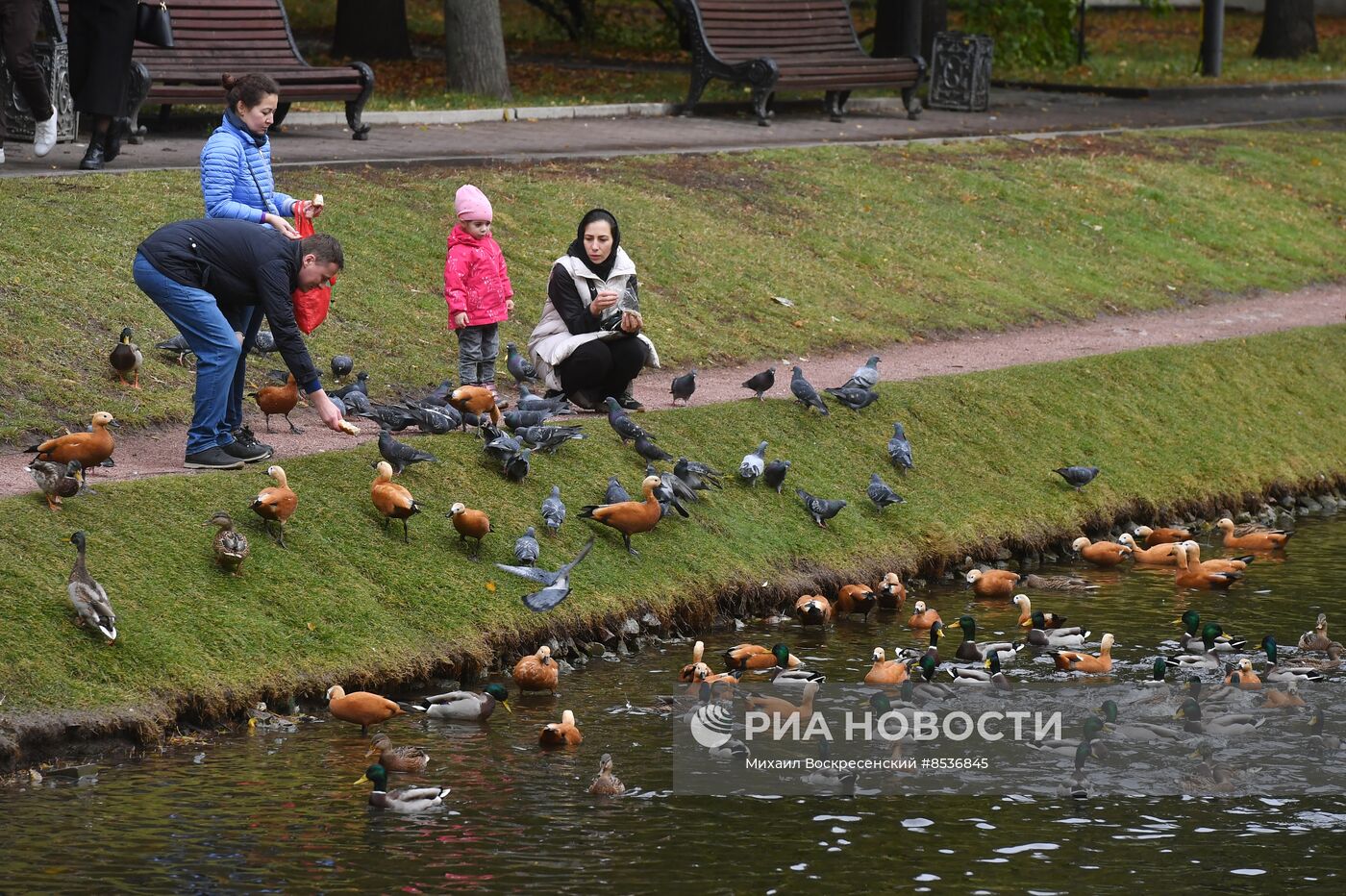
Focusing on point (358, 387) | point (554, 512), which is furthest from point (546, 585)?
point (358, 387)

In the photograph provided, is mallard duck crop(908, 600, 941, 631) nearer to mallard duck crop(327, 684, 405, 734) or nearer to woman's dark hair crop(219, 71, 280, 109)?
mallard duck crop(327, 684, 405, 734)

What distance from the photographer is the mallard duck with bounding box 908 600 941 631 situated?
1248 cm

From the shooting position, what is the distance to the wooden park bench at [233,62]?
20203 mm

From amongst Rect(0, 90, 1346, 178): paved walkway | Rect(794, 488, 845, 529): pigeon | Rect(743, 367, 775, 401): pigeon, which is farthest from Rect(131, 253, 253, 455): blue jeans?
Rect(0, 90, 1346, 178): paved walkway

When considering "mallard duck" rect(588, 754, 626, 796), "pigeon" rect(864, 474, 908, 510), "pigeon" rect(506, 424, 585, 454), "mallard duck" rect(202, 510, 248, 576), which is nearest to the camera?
"mallard duck" rect(588, 754, 626, 796)

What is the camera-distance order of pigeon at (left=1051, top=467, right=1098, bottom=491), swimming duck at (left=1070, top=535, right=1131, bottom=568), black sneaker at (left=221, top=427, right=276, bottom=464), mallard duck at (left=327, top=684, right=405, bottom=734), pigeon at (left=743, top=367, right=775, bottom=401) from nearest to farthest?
mallard duck at (left=327, top=684, right=405, bottom=734) → black sneaker at (left=221, top=427, right=276, bottom=464) → swimming duck at (left=1070, top=535, right=1131, bottom=568) → pigeon at (left=743, top=367, right=775, bottom=401) → pigeon at (left=1051, top=467, right=1098, bottom=491)

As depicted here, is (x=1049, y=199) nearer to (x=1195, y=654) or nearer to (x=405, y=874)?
(x=1195, y=654)

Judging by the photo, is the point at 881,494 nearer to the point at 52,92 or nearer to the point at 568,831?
the point at 568,831

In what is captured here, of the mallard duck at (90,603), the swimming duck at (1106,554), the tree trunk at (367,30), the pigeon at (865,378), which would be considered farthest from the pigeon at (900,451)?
the tree trunk at (367,30)

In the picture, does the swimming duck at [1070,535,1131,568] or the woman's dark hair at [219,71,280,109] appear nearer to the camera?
the woman's dark hair at [219,71,280,109]

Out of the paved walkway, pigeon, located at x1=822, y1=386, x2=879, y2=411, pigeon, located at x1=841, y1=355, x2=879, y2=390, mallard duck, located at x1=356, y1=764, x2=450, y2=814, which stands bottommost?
mallard duck, located at x1=356, y1=764, x2=450, y2=814

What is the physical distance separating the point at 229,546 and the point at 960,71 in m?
20.0

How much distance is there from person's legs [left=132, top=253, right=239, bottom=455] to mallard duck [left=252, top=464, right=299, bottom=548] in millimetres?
809

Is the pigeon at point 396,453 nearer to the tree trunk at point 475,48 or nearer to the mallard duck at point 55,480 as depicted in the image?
the mallard duck at point 55,480
